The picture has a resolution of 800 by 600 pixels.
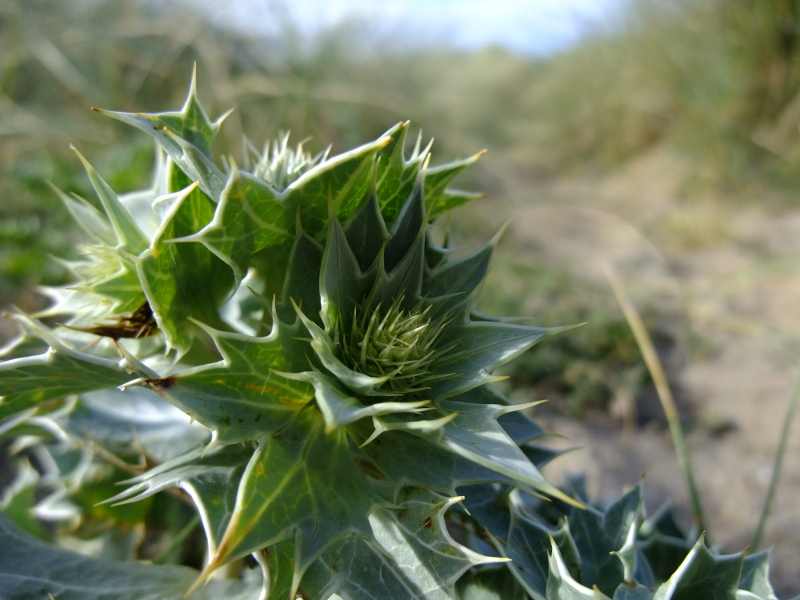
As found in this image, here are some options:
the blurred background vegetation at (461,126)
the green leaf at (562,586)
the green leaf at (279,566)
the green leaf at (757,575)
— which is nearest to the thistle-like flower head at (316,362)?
the green leaf at (279,566)

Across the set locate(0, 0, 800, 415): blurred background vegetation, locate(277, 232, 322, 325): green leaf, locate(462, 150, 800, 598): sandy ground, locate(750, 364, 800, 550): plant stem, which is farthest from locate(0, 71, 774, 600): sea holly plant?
locate(0, 0, 800, 415): blurred background vegetation

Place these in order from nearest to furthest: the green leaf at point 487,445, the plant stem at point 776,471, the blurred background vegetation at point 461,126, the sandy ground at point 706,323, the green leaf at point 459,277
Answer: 1. the green leaf at point 487,445
2. the green leaf at point 459,277
3. the plant stem at point 776,471
4. the sandy ground at point 706,323
5. the blurred background vegetation at point 461,126

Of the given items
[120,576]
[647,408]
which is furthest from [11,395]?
[647,408]

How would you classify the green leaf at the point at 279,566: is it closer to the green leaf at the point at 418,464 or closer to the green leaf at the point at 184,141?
the green leaf at the point at 418,464

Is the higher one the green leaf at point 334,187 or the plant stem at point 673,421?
the green leaf at point 334,187

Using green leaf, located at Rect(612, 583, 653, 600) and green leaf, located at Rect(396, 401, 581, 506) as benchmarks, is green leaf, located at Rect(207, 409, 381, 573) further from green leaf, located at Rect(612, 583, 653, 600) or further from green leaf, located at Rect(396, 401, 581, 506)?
green leaf, located at Rect(612, 583, 653, 600)

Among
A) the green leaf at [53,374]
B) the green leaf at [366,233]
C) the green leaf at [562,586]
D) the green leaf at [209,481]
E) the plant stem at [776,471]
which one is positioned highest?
the green leaf at [366,233]

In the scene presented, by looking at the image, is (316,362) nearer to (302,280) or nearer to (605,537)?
(302,280)
